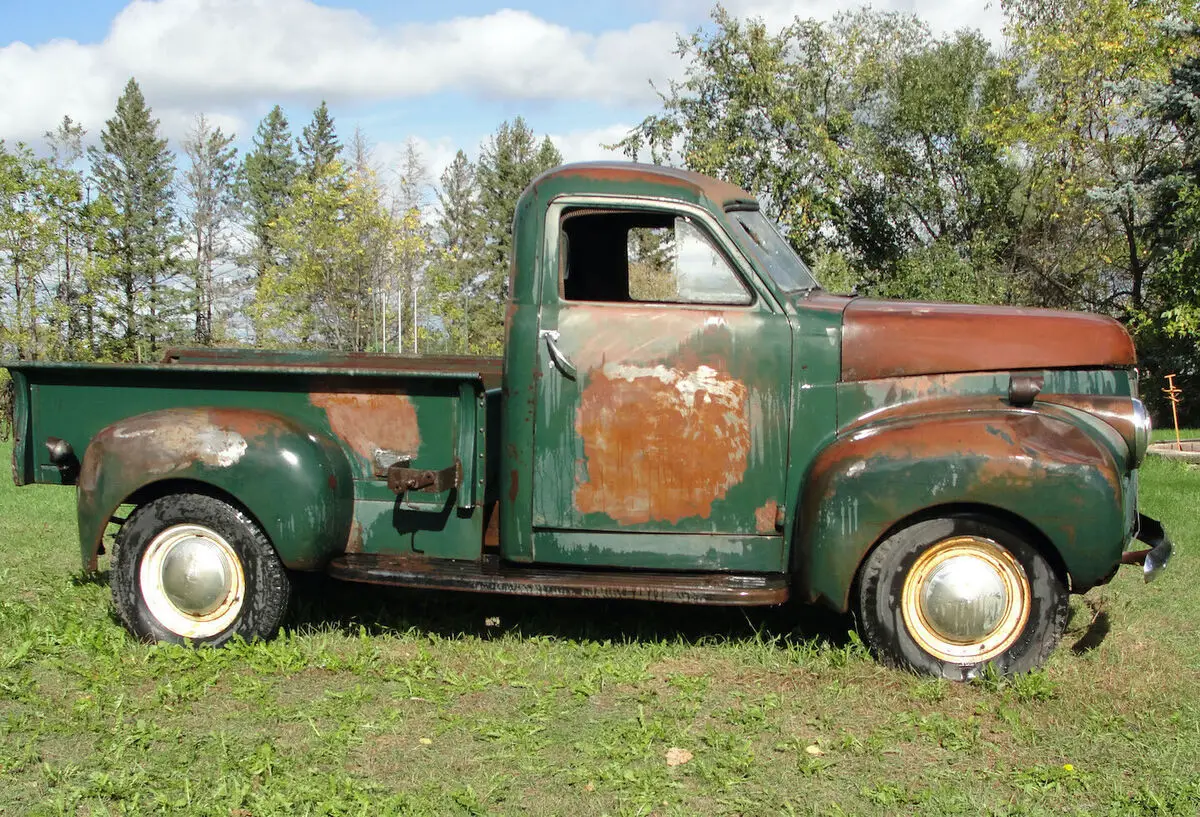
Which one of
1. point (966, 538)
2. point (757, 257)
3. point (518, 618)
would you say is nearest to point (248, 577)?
point (518, 618)

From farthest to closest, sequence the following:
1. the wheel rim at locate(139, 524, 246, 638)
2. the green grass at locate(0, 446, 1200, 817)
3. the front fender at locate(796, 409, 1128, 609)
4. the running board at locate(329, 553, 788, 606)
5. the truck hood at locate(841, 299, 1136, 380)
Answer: the wheel rim at locate(139, 524, 246, 638) < the truck hood at locate(841, 299, 1136, 380) < the running board at locate(329, 553, 788, 606) < the front fender at locate(796, 409, 1128, 609) < the green grass at locate(0, 446, 1200, 817)

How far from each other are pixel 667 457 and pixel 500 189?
152ft

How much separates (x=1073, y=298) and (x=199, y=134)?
33509 millimetres

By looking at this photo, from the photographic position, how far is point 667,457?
4.60 m

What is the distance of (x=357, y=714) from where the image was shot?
4.20 metres

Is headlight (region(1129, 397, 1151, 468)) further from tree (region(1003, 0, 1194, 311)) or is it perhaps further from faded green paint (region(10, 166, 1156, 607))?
tree (region(1003, 0, 1194, 311))

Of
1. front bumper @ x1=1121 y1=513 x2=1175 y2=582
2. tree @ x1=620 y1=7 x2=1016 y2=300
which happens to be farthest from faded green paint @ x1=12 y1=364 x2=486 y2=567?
tree @ x1=620 y1=7 x2=1016 y2=300

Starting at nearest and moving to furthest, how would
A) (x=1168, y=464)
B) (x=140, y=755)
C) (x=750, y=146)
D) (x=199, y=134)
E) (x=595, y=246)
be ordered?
(x=140, y=755) → (x=595, y=246) → (x=1168, y=464) → (x=750, y=146) → (x=199, y=134)

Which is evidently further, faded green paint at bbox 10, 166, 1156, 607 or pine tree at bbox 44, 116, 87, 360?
pine tree at bbox 44, 116, 87, 360

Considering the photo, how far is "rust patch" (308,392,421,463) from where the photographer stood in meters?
4.90

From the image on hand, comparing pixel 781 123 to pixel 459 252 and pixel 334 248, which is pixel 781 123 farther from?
pixel 459 252

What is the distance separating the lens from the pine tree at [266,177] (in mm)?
47344

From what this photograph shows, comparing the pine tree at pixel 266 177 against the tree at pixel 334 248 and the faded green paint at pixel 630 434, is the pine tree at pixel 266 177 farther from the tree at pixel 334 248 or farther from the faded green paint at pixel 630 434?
the faded green paint at pixel 630 434

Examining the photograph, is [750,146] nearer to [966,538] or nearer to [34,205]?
[34,205]
